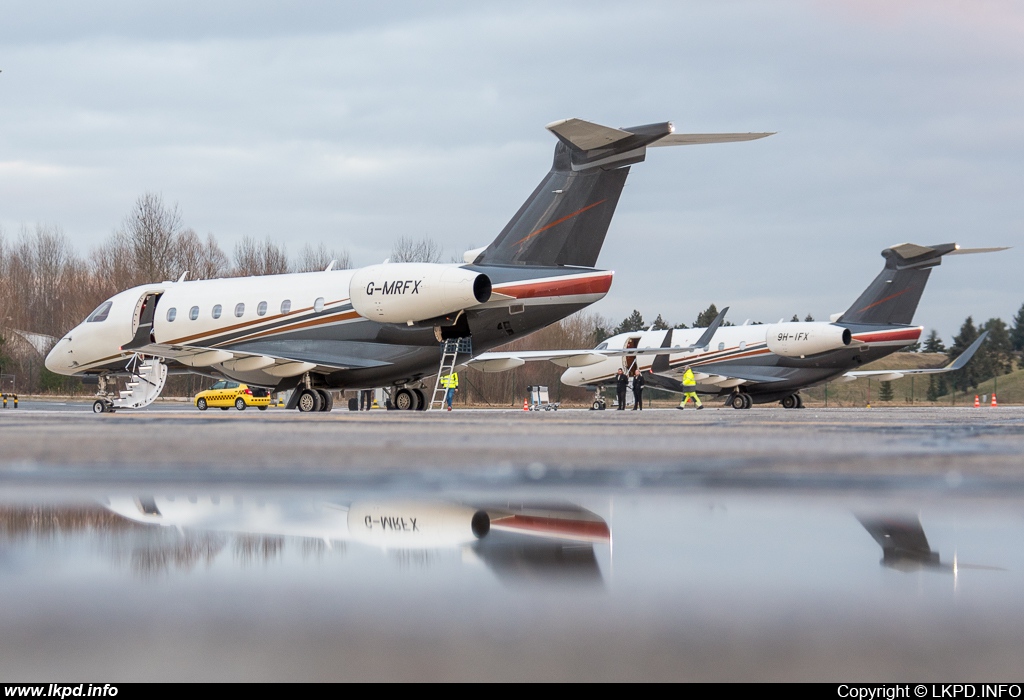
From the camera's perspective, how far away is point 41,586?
2576mm

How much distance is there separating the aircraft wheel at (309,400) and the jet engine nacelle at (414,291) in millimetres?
2573

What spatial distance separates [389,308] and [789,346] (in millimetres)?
20390

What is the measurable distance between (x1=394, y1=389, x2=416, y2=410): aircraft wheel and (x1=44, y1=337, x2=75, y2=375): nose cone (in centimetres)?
846

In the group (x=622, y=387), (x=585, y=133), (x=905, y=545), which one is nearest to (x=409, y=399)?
(x=585, y=133)

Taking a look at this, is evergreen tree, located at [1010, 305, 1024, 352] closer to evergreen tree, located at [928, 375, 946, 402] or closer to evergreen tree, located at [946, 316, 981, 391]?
evergreen tree, located at [946, 316, 981, 391]

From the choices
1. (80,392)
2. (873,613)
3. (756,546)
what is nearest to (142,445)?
(756,546)

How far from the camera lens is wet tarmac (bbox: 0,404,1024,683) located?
1968 mm

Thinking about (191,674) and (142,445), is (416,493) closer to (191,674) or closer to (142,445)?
(191,674)

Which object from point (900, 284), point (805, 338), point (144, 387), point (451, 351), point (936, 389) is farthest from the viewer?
point (936, 389)

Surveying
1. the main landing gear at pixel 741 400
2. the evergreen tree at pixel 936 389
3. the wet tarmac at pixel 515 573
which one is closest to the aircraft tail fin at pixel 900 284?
the main landing gear at pixel 741 400

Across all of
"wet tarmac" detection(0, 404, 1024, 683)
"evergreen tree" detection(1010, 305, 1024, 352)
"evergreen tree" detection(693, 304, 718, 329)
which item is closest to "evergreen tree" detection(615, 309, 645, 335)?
"evergreen tree" detection(693, 304, 718, 329)

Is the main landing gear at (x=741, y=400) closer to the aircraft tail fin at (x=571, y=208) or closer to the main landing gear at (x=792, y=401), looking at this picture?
the main landing gear at (x=792, y=401)

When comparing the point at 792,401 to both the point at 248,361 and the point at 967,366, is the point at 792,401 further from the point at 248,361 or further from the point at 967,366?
the point at 967,366

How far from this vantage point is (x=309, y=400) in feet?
73.8
